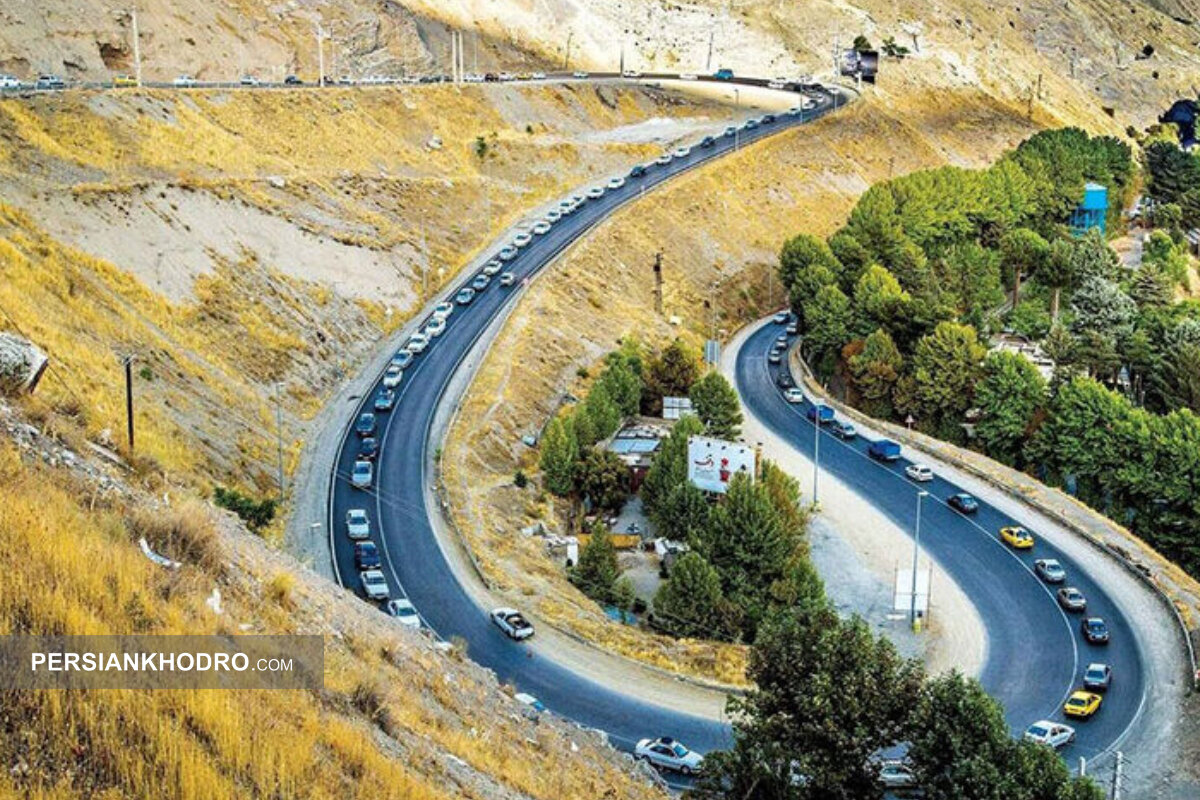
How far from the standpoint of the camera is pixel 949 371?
7856 centimetres

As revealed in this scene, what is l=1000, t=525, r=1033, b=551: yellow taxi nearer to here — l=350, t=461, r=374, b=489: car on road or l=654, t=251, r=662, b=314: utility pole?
l=350, t=461, r=374, b=489: car on road

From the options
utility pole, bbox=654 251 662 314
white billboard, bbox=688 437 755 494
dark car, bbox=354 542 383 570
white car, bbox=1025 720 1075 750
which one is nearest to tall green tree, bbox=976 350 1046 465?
white billboard, bbox=688 437 755 494

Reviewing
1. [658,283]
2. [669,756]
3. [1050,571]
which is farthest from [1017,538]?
[658,283]

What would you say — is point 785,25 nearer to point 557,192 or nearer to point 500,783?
point 557,192

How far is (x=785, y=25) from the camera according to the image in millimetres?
159250

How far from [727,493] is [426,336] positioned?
87.4ft

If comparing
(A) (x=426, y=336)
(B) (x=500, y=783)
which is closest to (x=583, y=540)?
(A) (x=426, y=336)

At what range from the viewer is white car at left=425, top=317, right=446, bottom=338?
7650cm

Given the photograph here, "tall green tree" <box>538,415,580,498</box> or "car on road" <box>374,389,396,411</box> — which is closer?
"tall green tree" <box>538,415,580,498</box>

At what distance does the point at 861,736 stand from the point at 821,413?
5005 centimetres

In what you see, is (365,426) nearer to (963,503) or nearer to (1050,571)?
(963,503)

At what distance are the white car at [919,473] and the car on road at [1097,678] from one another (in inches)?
806

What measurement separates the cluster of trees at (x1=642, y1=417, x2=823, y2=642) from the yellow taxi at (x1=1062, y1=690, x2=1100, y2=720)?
389 inches

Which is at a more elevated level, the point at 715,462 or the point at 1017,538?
the point at 715,462
